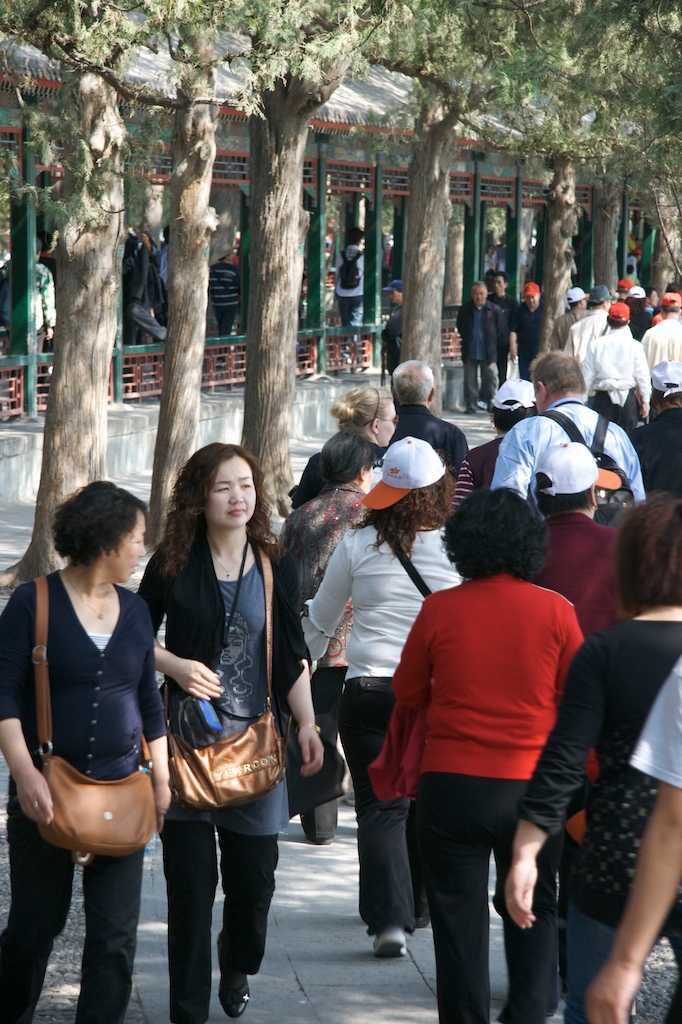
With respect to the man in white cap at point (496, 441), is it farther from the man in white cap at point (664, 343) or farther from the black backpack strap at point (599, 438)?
the man in white cap at point (664, 343)

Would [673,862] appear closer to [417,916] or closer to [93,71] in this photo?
[417,916]

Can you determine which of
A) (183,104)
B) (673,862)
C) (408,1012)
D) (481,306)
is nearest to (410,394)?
(183,104)

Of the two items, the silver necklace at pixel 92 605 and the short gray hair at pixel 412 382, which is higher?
the short gray hair at pixel 412 382

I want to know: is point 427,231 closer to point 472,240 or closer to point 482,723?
point 472,240

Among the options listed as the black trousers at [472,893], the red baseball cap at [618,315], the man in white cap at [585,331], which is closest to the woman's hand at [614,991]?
the black trousers at [472,893]

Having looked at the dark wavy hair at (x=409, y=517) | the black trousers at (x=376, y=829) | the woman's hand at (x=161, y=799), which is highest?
the dark wavy hair at (x=409, y=517)

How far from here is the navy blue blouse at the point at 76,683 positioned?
11.5 ft

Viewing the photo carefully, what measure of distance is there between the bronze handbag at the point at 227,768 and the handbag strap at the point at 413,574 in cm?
72

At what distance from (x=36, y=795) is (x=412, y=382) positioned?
14.9 feet

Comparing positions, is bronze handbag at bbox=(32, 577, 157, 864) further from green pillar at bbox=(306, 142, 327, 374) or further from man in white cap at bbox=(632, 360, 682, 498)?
green pillar at bbox=(306, 142, 327, 374)

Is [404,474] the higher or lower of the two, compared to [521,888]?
higher

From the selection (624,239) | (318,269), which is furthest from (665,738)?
(624,239)

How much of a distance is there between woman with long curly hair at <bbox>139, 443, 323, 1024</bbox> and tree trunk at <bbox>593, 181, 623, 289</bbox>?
2602 centimetres

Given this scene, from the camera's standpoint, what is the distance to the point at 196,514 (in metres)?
4.09
